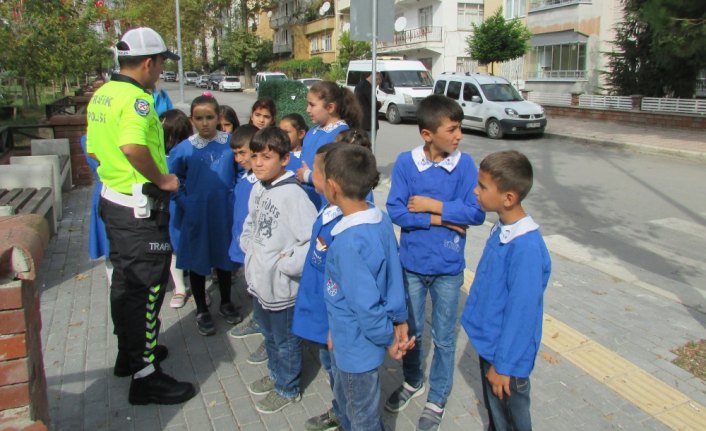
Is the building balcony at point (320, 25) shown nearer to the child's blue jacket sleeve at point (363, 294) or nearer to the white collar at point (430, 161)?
the white collar at point (430, 161)

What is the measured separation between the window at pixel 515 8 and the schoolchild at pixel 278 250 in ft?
103

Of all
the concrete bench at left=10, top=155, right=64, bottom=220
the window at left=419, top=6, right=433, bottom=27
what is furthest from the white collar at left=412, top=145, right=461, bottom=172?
the window at left=419, top=6, right=433, bottom=27

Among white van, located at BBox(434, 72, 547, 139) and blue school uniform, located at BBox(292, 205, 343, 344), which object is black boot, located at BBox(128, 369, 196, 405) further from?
white van, located at BBox(434, 72, 547, 139)

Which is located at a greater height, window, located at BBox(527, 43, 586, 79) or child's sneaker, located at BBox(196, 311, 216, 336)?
window, located at BBox(527, 43, 586, 79)

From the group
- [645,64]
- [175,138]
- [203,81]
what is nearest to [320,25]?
[203,81]

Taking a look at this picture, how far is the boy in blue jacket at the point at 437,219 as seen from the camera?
2.82 meters

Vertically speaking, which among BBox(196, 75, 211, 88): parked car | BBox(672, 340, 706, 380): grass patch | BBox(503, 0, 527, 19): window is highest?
BBox(503, 0, 527, 19): window

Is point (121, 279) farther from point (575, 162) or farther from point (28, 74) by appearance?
point (28, 74)

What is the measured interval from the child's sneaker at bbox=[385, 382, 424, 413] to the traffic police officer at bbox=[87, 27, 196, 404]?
1261 mm

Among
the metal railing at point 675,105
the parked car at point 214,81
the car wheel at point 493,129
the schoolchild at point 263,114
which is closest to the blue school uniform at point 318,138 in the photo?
the schoolchild at point 263,114

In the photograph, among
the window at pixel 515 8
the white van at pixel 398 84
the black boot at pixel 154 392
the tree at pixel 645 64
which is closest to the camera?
the black boot at pixel 154 392

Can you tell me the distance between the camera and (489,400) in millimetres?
2533

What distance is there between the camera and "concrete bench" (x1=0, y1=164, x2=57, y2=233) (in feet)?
19.1

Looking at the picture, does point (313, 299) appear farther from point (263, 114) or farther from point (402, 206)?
point (263, 114)
